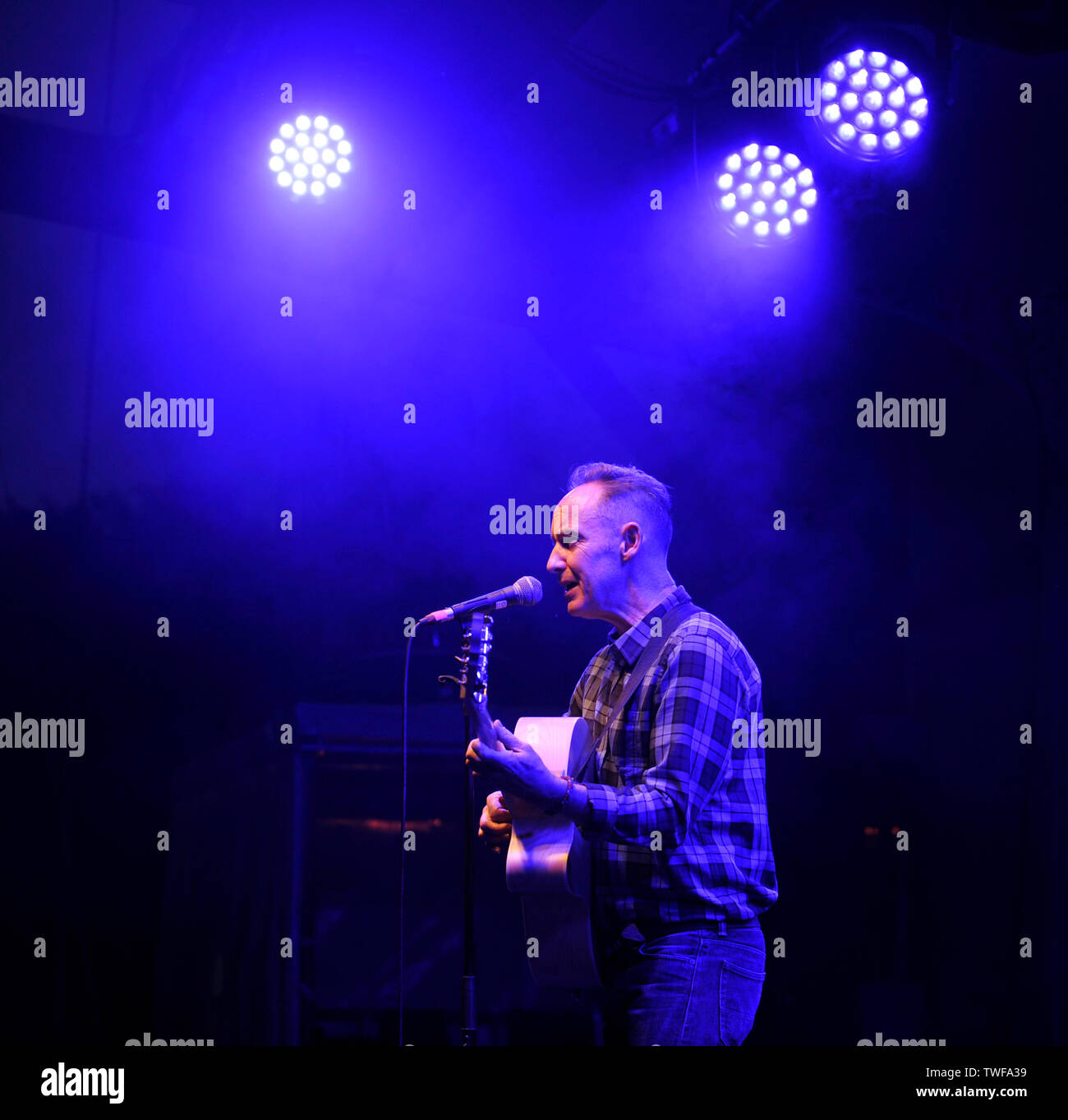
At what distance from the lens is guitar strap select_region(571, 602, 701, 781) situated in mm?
2750

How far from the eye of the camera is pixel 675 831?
8.06 ft

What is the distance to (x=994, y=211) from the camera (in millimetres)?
4105

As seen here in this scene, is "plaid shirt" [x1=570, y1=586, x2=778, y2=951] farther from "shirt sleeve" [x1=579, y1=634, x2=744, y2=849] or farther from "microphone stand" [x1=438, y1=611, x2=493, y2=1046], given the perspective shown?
"microphone stand" [x1=438, y1=611, x2=493, y2=1046]

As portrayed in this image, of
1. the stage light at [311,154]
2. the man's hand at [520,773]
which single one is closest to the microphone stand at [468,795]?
the man's hand at [520,773]

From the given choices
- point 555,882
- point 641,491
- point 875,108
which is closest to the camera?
point 555,882

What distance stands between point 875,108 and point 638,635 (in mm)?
2039

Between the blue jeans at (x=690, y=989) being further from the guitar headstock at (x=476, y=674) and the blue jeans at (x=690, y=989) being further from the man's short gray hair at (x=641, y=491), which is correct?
the man's short gray hair at (x=641, y=491)

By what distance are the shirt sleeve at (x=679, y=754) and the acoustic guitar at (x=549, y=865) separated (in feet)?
0.54

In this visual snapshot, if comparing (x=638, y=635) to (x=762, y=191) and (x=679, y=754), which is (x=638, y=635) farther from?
(x=762, y=191)

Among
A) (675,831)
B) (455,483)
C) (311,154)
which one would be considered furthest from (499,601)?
(311,154)

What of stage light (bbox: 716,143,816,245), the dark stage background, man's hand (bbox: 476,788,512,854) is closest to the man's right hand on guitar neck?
man's hand (bbox: 476,788,512,854)

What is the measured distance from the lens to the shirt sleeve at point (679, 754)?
244 centimetres

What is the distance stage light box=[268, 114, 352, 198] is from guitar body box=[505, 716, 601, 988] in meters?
2.17
